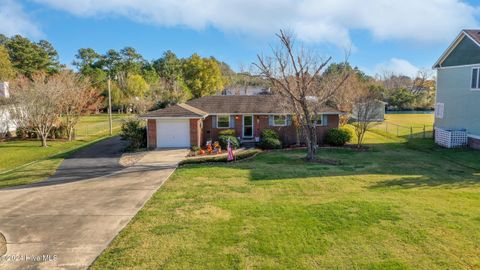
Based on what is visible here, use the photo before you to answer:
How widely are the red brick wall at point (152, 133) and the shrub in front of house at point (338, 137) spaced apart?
1214 centimetres

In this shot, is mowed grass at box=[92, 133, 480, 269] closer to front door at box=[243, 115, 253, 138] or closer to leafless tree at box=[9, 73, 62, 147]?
front door at box=[243, 115, 253, 138]

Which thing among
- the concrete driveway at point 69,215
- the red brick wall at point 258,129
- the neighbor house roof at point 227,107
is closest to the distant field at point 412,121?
the neighbor house roof at point 227,107

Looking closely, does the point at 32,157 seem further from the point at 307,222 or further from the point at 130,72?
the point at 130,72

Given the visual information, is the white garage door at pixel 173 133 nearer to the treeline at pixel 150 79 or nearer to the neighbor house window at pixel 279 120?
the neighbor house window at pixel 279 120

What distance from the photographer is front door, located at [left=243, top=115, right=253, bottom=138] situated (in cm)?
2565

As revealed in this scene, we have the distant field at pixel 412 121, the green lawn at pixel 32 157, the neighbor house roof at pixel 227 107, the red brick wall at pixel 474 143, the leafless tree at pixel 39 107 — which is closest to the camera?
the green lawn at pixel 32 157

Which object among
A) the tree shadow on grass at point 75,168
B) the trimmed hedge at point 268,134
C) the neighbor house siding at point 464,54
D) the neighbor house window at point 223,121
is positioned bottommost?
the tree shadow on grass at point 75,168

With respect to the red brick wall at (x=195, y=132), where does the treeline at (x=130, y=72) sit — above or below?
above

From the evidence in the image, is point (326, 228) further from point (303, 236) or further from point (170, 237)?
point (170, 237)

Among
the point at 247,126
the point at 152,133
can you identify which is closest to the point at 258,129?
the point at 247,126

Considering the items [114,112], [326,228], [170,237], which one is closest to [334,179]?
[326,228]

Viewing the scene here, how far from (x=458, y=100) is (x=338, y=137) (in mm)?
8746

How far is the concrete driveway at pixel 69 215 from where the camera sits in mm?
7723

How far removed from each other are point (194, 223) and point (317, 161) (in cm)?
1074
